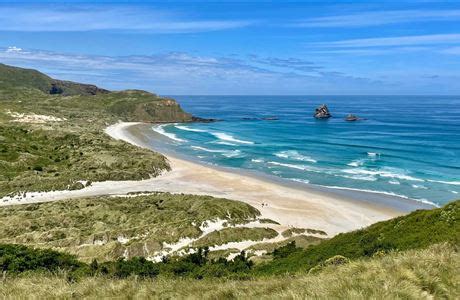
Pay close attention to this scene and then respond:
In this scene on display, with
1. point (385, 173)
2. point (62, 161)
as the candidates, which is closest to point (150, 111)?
point (62, 161)

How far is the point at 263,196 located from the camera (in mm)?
52719

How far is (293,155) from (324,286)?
7402 cm

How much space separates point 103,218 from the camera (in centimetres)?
4072

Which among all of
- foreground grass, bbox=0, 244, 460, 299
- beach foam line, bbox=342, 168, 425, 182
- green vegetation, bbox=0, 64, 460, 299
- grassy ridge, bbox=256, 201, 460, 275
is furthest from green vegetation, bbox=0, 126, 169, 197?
foreground grass, bbox=0, 244, 460, 299

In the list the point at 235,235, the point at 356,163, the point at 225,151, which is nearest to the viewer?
the point at 235,235

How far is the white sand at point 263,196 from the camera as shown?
43594mm

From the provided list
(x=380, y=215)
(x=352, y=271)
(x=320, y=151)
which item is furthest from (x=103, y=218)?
(x=320, y=151)

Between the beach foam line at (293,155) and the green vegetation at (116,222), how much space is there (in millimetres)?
35487

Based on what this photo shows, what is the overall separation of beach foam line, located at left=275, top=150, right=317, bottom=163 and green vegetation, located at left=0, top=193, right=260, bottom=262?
116ft

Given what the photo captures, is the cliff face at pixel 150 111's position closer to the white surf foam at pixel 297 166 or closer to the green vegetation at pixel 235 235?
the white surf foam at pixel 297 166

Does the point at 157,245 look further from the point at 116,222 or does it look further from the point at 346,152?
the point at 346,152

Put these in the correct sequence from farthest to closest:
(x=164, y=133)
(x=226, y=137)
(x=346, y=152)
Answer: (x=164, y=133) < (x=226, y=137) < (x=346, y=152)

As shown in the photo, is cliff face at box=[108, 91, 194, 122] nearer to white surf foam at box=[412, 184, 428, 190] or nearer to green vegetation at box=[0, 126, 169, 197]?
green vegetation at box=[0, 126, 169, 197]

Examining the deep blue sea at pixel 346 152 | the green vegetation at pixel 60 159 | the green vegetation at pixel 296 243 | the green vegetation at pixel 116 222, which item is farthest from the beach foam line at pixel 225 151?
the green vegetation at pixel 296 243
